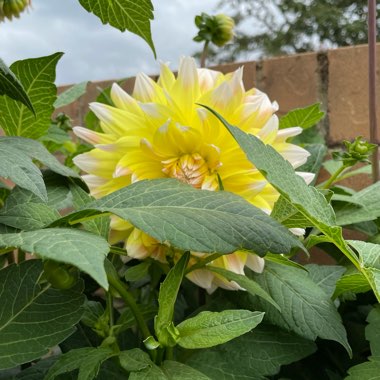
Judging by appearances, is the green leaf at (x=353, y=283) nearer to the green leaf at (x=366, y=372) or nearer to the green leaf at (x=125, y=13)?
the green leaf at (x=366, y=372)

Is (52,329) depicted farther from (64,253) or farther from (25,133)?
(25,133)

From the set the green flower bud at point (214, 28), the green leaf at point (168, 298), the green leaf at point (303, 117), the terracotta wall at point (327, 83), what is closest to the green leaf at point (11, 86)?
the green leaf at point (168, 298)

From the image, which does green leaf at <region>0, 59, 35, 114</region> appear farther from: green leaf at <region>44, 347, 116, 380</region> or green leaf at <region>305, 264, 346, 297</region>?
green leaf at <region>305, 264, 346, 297</region>

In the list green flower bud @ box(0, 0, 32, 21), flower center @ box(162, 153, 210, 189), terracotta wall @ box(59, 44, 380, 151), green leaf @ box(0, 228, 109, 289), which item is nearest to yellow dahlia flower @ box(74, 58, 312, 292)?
flower center @ box(162, 153, 210, 189)

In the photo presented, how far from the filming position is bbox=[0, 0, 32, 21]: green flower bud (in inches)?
27.1

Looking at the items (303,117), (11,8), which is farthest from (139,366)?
(11,8)

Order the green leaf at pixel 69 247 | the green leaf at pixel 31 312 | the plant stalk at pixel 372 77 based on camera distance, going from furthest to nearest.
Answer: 1. the plant stalk at pixel 372 77
2. the green leaf at pixel 31 312
3. the green leaf at pixel 69 247

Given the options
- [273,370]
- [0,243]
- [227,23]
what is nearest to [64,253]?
[0,243]

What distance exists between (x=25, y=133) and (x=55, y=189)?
70mm

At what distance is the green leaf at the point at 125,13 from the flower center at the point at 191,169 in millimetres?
96

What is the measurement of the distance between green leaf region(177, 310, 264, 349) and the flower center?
0.41 ft

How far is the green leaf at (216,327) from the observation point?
0.33 m

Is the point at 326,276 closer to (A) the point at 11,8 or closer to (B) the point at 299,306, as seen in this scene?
(B) the point at 299,306

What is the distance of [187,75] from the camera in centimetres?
47
